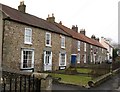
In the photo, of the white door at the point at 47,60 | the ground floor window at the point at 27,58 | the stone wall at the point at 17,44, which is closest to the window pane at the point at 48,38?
the stone wall at the point at 17,44

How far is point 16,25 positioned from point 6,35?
1.79 m

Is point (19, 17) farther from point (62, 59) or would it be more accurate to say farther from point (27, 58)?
point (62, 59)

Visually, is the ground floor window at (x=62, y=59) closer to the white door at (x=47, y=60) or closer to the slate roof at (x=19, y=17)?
the white door at (x=47, y=60)

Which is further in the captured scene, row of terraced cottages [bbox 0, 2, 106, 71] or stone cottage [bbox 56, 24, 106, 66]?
stone cottage [bbox 56, 24, 106, 66]

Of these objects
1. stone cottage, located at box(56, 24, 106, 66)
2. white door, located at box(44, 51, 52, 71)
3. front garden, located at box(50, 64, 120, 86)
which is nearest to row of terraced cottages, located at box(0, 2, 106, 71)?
white door, located at box(44, 51, 52, 71)

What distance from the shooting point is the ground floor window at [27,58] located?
20.6 meters

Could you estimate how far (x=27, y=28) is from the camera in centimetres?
2122

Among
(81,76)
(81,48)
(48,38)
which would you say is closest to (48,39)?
(48,38)

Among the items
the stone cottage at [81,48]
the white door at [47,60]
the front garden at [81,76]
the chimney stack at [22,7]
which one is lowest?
the front garden at [81,76]

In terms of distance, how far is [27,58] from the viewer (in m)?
21.1

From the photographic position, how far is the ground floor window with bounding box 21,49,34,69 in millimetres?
20594

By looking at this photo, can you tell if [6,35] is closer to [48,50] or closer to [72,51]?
[48,50]

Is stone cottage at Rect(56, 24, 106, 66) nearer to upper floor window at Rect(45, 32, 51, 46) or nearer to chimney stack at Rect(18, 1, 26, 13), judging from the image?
upper floor window at Rect(45, 32, 51, 46)

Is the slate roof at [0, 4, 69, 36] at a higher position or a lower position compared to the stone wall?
higher
